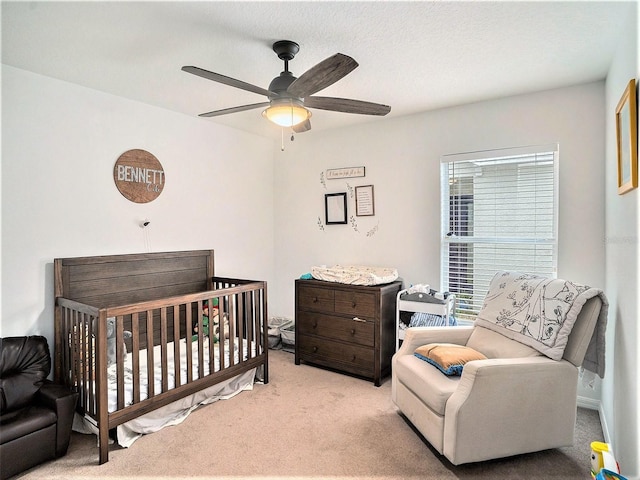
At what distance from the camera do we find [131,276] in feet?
10.3

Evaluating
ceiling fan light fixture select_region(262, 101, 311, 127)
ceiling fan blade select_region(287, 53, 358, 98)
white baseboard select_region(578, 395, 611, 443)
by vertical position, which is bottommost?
white baseboard select_region(578, 395, 611, 443)

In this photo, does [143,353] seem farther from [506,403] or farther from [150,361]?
[506,403]

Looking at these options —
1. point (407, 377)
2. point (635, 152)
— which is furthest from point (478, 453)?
point (635, 152)

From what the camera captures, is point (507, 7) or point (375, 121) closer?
point (507, 7)

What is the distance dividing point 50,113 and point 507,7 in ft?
9.77

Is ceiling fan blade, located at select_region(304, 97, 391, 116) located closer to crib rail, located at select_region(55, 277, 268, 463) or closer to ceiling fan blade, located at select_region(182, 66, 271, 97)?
ceiling fan blade, located at select_region(182, 66, 271, 97)

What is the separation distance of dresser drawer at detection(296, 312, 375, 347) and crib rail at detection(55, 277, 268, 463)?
20.2 inches

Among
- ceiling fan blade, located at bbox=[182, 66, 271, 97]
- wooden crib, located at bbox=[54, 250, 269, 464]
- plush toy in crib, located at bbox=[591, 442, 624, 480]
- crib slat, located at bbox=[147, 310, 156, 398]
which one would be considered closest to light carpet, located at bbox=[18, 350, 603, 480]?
wooden crib, located at bbox=[54, 250, 269, 464]

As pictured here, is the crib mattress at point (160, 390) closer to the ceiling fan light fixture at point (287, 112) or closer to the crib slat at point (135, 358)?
the crib slat at point (135, 358)

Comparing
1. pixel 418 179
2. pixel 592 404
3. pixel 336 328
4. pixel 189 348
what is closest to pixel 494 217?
pixel 418 179

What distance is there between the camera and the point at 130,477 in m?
2.02

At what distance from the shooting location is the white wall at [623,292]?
66.6 inches

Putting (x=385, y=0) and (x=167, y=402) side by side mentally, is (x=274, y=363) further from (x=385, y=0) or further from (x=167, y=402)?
(x=385, y=0)

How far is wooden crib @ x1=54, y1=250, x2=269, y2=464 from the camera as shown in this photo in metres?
2.26
